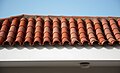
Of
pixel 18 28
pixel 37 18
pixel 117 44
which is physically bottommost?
pixel 117 44

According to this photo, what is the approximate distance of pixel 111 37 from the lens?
5426mm

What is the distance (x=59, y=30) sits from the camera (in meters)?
5.84

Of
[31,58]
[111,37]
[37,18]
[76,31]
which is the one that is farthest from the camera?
[37,18]

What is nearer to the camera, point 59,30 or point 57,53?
point 57,53

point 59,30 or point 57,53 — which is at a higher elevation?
point 59,30

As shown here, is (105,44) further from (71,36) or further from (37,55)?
(37,55)

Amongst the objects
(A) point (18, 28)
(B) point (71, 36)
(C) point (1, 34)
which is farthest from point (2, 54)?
(B) point (71, 36)

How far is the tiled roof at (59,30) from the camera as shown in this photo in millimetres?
5273

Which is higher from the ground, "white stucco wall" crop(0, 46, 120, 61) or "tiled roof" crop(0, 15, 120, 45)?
"tiled roof" crop(0, 15, 120, 45)

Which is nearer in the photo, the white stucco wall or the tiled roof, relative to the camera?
the white stucco wall

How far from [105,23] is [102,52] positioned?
4.24 feet

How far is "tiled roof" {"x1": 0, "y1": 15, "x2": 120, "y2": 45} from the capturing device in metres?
5.27

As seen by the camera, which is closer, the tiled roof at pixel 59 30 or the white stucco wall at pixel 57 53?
the white stucco wall at pixel 57 53

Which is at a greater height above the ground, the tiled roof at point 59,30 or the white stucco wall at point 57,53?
the tiled roof at point 59,30
